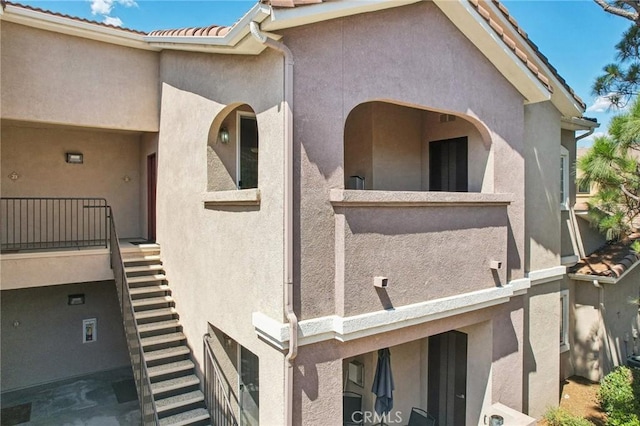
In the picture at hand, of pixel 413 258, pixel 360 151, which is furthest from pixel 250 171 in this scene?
pixel 413 258

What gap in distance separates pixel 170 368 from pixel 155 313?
186cm

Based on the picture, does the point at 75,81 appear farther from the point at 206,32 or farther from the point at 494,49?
the point at 494,49

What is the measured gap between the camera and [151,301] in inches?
447

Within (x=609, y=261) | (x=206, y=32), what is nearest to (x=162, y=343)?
(x=206, y=32)

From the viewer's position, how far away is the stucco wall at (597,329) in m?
14.4

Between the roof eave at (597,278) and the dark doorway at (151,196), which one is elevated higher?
the dark doorway at (151,196)

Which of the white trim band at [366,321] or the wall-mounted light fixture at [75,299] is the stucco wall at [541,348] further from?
the wall-mounted light fixture at [75,299]

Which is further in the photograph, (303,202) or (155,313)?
(155,313)

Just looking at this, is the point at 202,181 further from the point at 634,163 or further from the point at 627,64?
the point at 627,64

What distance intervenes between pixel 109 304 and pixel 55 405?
3798mm

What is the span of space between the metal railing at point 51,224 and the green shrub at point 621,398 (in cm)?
1731

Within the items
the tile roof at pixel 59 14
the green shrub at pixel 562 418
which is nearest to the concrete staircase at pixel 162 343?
the tile roof at pixel 59 14

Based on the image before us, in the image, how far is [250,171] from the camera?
32.3 ft

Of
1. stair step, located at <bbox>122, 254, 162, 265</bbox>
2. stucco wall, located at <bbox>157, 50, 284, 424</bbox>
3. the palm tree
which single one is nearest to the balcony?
stucco wall, located at <bbox>157, 50, 284, 424</bbox>
